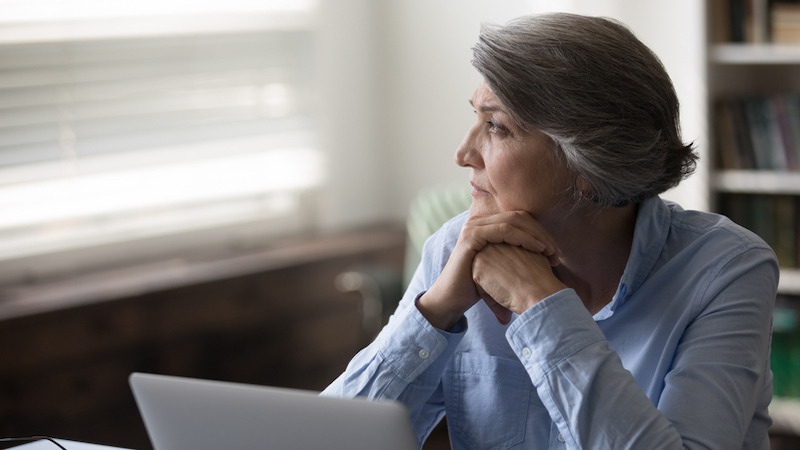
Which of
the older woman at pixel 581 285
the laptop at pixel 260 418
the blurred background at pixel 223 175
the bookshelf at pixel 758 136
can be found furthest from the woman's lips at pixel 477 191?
the bookshelf at pixel 758 136

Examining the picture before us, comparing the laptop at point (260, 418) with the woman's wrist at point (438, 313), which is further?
the woman's wrist at point (438, 313)

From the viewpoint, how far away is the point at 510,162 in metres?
1.22

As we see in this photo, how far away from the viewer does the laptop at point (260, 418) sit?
82cm

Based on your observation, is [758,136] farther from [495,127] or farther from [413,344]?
[413,344]

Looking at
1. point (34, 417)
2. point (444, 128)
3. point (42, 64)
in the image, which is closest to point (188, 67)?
point (42, 64)

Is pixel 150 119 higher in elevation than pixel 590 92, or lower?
lower

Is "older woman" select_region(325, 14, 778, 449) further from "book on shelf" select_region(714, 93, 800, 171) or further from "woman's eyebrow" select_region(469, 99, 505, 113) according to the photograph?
"book on shelf" select_region(714, 93, 800, 171)

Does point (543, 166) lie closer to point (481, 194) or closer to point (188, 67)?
point (481, 194)

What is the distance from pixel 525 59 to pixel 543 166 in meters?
0.17

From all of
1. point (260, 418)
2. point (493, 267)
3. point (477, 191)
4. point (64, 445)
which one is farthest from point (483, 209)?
point (64, 445)

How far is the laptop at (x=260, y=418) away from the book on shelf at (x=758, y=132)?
207cm

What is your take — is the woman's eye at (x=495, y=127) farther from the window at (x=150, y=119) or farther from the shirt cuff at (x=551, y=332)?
the window at (x=150, y=119)

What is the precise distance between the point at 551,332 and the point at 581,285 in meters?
0.26

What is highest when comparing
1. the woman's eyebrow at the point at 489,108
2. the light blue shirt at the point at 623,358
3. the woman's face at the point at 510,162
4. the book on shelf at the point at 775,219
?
the woman's eyebrow at the point at 489,108
